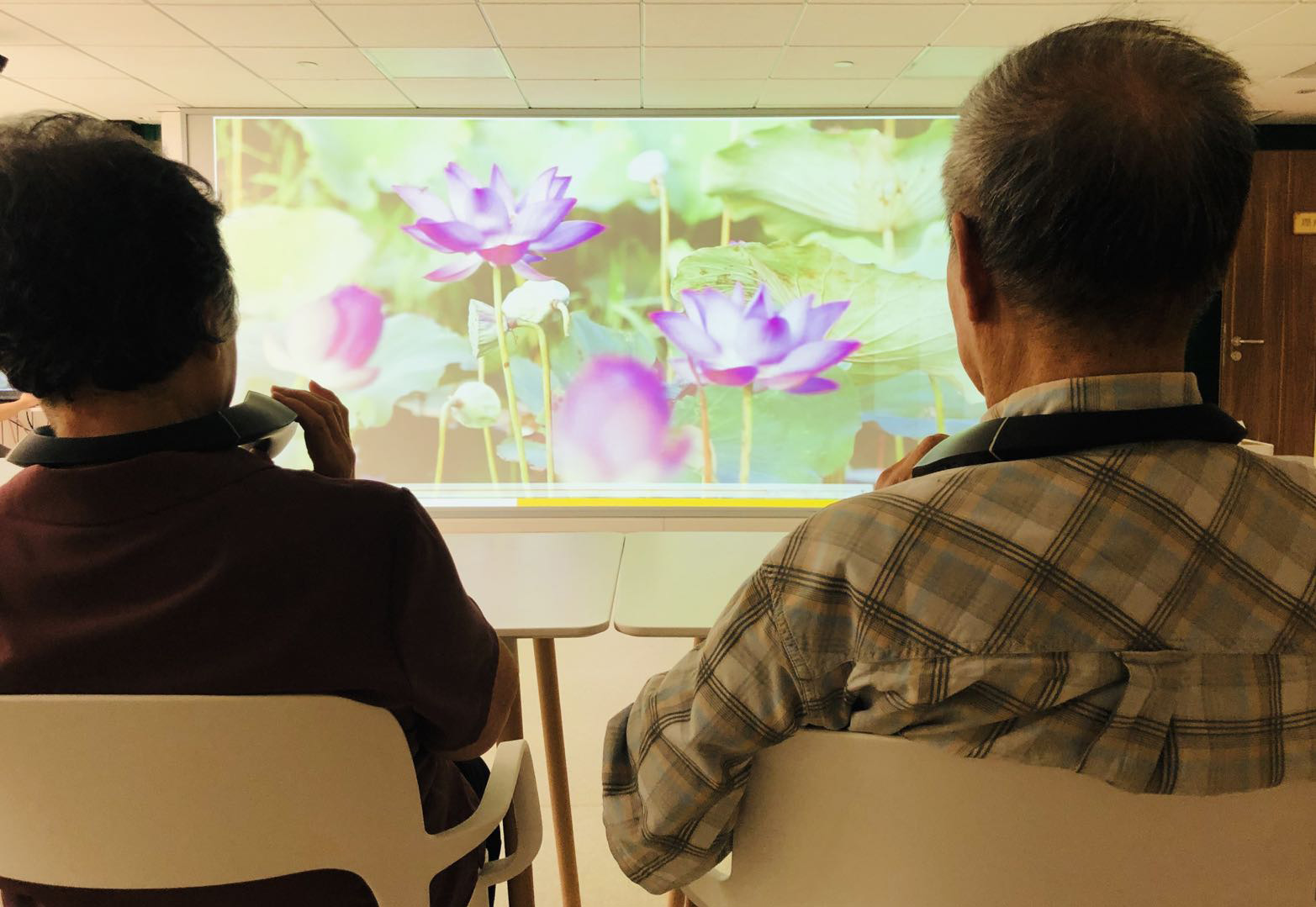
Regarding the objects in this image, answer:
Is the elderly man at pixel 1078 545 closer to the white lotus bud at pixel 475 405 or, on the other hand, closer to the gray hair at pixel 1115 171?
the gray hair at pixel 1115 171

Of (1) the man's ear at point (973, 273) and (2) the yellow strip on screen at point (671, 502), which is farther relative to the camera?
(2) the yellow strip on screen at point (671, 502)

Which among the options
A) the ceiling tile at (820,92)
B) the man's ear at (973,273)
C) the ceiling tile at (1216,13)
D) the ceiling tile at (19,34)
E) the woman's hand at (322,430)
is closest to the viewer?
the man's ear at (973,273)

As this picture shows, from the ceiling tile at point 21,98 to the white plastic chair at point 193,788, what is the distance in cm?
516

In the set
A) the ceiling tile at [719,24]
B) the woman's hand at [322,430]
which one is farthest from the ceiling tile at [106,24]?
the woman's hand at [322,430]

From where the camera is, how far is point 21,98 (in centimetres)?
496

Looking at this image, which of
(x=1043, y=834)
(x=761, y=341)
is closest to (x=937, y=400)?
(x=761, y=341)

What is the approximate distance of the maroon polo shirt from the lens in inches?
30.0

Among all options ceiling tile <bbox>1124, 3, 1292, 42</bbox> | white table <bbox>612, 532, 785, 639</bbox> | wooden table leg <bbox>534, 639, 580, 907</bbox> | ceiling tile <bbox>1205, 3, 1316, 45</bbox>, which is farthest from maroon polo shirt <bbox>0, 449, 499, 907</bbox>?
ceiling tile <bbox>1205, 3, 1316, 45</bbox>

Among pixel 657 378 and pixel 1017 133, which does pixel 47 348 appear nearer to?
pixel 1017 133

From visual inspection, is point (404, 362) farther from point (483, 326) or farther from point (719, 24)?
point (719, 24)

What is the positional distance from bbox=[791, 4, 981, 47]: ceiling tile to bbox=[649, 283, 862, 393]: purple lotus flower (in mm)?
1469

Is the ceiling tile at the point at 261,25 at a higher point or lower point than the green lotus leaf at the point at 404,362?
higher

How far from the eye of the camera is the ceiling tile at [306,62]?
414 centimetres

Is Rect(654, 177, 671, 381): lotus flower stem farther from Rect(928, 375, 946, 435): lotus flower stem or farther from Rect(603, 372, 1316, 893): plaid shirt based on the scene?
Rect(603, 372, 1316, 893): plaid shirt
